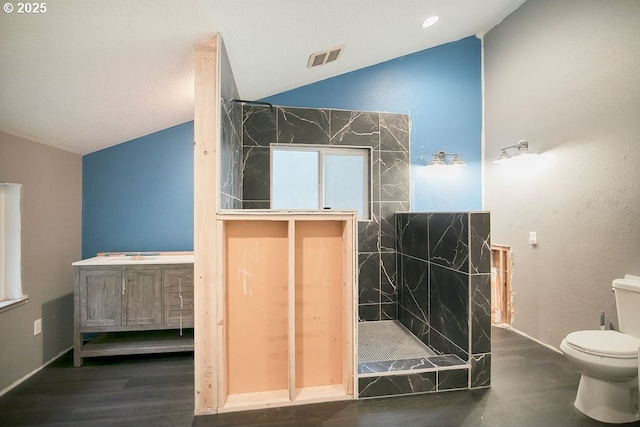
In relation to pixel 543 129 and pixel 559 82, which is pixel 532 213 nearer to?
pixel 543 129

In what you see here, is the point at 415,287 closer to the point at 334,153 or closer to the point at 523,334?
the point at 523,334

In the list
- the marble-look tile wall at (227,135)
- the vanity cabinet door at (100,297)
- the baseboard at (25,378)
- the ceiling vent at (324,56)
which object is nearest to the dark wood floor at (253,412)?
the baseboard at (25,378)

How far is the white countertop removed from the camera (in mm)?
2512

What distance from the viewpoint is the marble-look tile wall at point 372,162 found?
3.16m

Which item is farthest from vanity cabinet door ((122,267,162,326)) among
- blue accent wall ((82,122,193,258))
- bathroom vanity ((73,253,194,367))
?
blue accent wall ((82,122,193,258))

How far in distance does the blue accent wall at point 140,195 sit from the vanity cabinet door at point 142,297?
57cm

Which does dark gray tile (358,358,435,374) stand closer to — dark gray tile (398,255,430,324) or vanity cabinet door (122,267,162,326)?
dark gray tile (398,255,430,324)

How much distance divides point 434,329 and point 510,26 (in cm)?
320

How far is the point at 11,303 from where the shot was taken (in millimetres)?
2129

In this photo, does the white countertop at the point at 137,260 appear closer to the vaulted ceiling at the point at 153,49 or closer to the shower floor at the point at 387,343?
the vaulted ceiling at the point at 153,49

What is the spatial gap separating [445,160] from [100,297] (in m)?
3.71

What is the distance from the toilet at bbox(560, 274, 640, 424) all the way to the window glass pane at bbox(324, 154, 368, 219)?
6.78 feet

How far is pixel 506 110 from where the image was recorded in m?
3.27

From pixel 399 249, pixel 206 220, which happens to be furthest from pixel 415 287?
pixel 206 220
